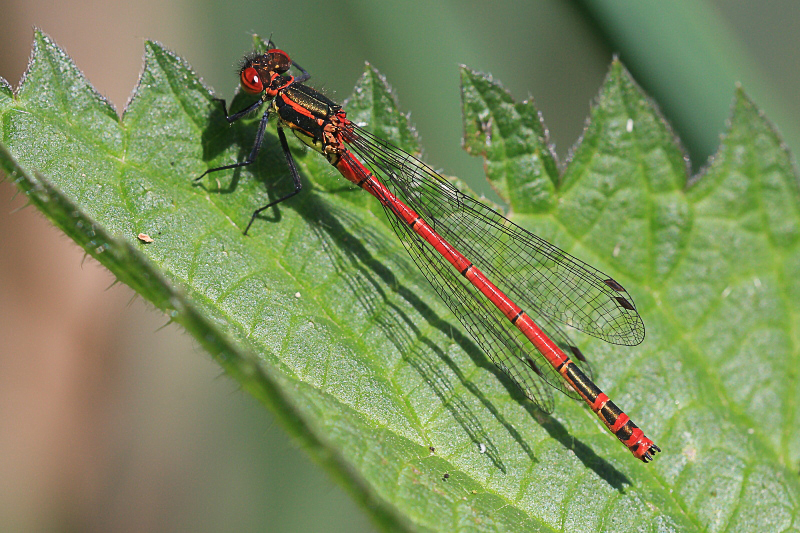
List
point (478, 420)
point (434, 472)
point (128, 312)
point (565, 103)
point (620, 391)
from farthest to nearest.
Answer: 1. point (565, 103)
2. point (128, 312)
3. point (620, 391)
4. point (478, 420)
5. point (434, 472)

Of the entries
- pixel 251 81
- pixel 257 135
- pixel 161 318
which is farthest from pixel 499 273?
pixel 161 318

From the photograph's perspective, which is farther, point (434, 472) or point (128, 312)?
point (128, 312)

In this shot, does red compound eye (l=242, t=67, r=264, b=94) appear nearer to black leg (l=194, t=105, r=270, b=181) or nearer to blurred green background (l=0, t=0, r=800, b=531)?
black leg (l=194, t=105, r=270, b=181)

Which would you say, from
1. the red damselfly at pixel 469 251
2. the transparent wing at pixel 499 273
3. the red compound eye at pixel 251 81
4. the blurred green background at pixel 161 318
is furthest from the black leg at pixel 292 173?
the blurred green background at pixel 161 318

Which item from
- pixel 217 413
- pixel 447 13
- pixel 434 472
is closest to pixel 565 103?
pixel 447 13

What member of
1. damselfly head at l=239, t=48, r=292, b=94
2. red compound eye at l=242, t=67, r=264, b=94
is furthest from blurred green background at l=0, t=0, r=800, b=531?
red compound eye at l=242, t=67, r=264, b=94

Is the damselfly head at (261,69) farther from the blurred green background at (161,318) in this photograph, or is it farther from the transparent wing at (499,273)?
the transparent wing at (499,273)

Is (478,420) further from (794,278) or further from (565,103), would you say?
(565,103)

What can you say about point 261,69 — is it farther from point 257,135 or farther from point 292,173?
point 292,173
